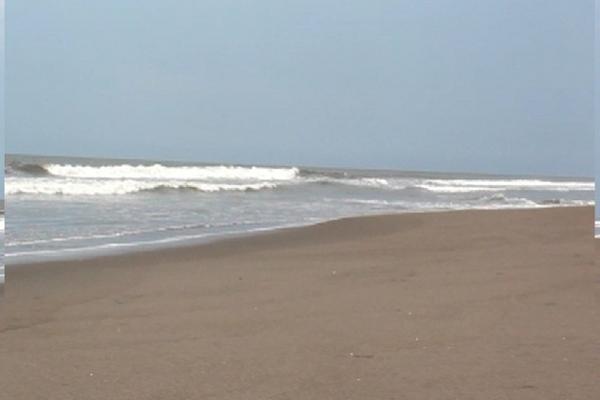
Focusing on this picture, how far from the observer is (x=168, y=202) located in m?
10.7

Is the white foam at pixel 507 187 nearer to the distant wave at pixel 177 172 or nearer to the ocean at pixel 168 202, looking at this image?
the ocean at pixel 168 202

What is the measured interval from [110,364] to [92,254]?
9.87ft

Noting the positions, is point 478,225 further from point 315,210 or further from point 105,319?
point 105,319

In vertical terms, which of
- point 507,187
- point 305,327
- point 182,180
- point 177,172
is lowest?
point 305,327

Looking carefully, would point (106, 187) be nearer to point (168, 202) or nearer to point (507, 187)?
point (168, 202)

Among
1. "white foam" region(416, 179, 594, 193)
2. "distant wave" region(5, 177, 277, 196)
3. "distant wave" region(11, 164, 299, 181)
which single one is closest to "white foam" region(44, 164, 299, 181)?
"distant wave" region(11, 164, 299, 181)

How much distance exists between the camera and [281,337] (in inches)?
114

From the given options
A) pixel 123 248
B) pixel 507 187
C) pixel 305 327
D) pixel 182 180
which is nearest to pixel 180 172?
pixel 182 180

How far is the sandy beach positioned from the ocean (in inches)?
28.3

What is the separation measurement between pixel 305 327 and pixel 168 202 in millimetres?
7856

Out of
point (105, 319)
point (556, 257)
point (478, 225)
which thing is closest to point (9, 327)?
point (105, 319)

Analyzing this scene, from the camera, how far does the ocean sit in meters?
6.09

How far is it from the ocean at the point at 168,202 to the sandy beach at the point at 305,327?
718 mm

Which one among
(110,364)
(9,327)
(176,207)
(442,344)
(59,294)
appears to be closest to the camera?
(110,364)
